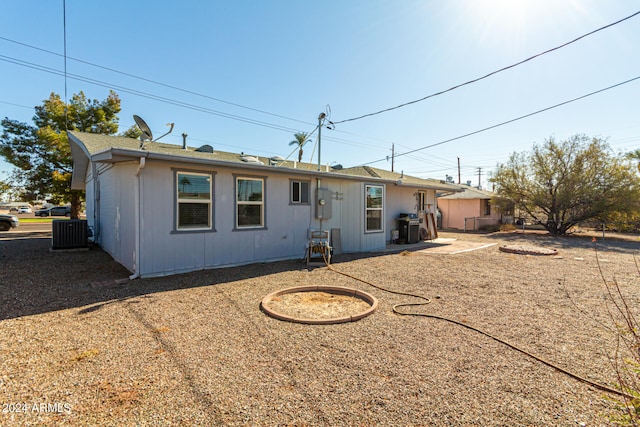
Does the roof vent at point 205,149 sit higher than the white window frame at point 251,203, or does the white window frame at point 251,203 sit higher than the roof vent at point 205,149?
the roof vent at point 205,149

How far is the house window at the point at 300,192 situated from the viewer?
7648mm

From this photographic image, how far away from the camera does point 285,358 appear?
268cm

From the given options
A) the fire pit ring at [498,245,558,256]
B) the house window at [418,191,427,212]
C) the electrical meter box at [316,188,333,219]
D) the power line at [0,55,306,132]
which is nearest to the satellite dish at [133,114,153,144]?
the electrical meter box at [316,188,333,219]

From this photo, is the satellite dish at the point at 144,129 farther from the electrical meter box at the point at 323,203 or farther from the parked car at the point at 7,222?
the parked car at the point at 7,222

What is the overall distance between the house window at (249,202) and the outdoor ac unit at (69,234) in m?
5.85

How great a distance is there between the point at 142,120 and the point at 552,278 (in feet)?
30.1

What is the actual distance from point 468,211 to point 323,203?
1432 centimetres

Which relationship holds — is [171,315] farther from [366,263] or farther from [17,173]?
[17,173]

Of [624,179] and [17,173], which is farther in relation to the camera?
[17,173]

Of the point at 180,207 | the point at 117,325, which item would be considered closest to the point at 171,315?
the point at 117,325

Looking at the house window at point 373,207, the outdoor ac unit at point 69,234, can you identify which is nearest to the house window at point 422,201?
the house window at point 373,207

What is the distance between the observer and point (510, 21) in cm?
705

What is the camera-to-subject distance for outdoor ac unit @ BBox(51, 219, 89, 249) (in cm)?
866

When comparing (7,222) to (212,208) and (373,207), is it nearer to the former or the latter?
(212,208)
